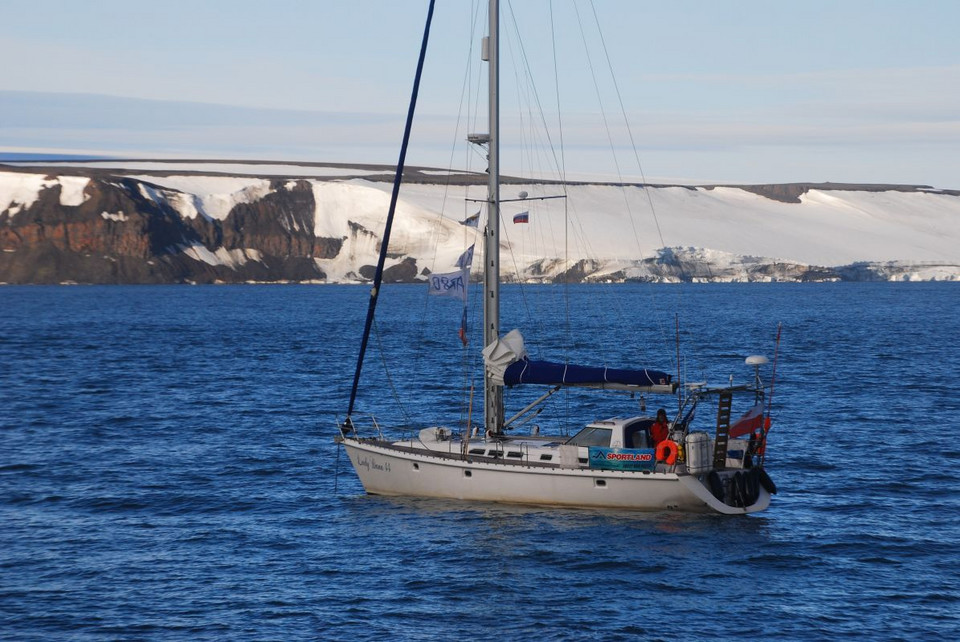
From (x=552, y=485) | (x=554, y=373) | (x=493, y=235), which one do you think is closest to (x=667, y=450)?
(x=552, y=485)

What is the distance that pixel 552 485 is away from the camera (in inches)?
1119

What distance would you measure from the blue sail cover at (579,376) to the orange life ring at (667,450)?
6.18ft

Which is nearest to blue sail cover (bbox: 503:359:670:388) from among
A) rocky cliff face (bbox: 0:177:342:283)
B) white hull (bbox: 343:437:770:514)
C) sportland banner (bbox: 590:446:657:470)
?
sportland banner (bbox: 590:446:657:470)

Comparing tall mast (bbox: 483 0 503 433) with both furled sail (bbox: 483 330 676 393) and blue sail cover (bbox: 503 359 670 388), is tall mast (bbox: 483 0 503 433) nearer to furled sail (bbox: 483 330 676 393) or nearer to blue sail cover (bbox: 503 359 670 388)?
furled sail (bbox: 483 330 676 393)

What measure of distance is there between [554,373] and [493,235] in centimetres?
392

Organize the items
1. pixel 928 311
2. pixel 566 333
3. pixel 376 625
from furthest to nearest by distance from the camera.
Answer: pixel 928 311 → pixel 566 333 → pixel 376 625

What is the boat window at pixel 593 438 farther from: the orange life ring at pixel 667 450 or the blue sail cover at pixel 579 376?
the blue sail cover at pixel 579 376

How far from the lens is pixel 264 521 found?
1177 inches

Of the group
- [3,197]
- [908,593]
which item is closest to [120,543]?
[908,593]

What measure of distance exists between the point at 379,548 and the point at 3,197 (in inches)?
6888

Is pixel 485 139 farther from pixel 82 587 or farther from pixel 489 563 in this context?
pixel 82 587

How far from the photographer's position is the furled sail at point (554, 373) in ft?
96.5

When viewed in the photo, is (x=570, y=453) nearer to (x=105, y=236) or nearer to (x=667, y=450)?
(x=667, y=450)

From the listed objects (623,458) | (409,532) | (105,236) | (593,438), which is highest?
(105,236)
